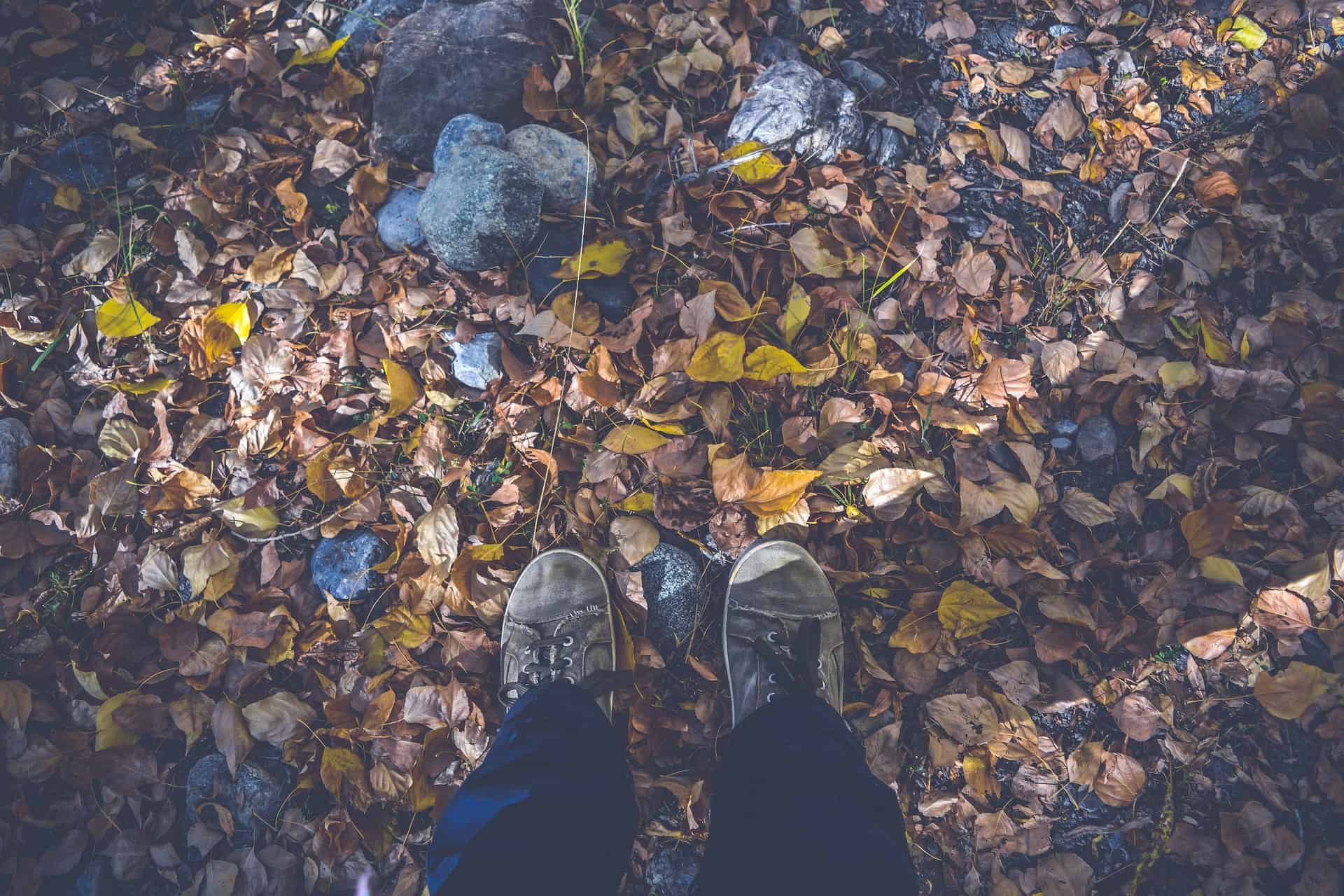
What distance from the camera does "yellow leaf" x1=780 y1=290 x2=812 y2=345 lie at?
65.6 inches

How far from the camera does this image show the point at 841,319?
1720mm

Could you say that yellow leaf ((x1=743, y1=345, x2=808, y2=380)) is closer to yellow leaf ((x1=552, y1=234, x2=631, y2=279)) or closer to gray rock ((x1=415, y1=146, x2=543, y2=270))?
yellow leaf ((x1=552, y1=234, x2=631, y2=279))

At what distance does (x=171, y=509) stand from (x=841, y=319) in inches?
75.8

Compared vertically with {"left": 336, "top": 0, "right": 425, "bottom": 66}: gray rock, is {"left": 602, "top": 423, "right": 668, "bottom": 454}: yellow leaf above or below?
below

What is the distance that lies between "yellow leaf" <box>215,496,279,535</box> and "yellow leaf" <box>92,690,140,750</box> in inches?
18.5

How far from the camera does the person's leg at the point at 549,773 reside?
1.13m

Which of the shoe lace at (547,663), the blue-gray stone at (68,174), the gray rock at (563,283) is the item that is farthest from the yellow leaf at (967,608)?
the blue-gray stone at (68,174)

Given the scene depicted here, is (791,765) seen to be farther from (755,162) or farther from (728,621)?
(755,162)

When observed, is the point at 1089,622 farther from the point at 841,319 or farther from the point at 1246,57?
the point at 1246,57

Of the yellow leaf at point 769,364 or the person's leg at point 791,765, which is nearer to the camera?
the person's leg at point 791,765

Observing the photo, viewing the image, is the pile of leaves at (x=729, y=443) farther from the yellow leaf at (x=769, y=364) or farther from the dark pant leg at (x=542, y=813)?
the dark pant leg at (x=542, y=813)

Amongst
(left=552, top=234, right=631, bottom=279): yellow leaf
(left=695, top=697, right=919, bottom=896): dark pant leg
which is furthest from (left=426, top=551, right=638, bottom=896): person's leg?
(left=552, top=234, right=631, bottom=279): yellow leaf

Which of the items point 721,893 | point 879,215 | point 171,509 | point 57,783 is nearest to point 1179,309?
point 879,215

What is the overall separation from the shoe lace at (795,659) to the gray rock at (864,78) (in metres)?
1.61
